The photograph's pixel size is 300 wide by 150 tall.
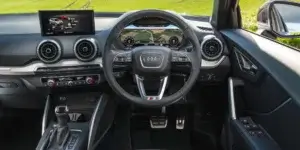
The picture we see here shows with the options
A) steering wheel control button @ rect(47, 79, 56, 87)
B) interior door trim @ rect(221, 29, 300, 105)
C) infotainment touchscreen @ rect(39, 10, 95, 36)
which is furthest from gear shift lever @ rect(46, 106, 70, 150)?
interior door trim @ rect(221, 29, 300, 105)

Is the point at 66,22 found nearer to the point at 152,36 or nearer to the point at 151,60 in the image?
the point at 152,36

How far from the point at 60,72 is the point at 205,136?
4.08ft

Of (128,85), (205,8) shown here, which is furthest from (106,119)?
(205,8)

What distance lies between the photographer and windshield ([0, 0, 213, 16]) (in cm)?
303

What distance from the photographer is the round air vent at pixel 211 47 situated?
2.89 m

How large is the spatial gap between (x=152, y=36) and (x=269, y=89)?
83 cm

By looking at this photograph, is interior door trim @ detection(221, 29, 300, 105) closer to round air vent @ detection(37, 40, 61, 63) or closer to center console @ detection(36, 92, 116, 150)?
center console @ detection(36, 92, 116, 150)

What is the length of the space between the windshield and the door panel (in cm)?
47

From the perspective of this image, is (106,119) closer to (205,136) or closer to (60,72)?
(60,72)

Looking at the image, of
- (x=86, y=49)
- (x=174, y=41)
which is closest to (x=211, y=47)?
(x=174, y=41)

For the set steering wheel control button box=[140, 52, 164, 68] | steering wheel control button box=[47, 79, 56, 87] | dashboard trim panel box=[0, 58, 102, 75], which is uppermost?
steering wheel control button box=[140, 52, 164, 68]

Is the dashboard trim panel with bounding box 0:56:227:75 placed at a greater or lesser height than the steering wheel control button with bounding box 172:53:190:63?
lesser

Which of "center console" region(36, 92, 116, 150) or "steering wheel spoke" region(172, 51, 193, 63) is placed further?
"center console" region(36, 92, 116, 150)

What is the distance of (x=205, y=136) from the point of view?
11.0 ft
